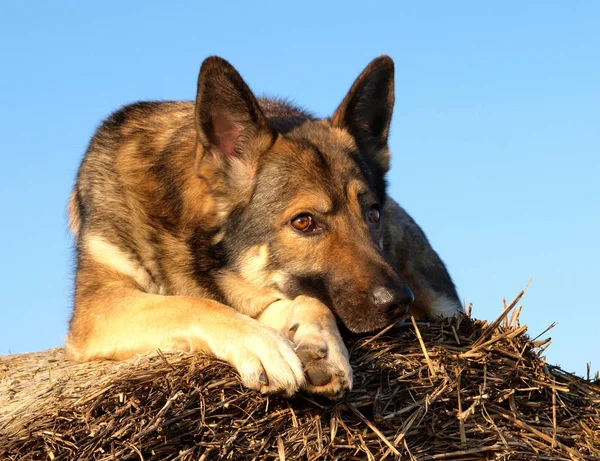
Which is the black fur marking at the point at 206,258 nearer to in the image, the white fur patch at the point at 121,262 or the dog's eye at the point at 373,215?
the white fur patch at the point at 121,262

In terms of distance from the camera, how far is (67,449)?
152 inches

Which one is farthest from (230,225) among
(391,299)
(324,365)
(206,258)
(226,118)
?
(324,365)

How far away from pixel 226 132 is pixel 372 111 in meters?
1.25

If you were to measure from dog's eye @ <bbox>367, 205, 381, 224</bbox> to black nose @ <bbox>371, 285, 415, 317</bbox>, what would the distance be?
0.84 m

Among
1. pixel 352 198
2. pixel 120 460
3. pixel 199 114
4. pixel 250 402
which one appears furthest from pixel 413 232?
pixel 120 460

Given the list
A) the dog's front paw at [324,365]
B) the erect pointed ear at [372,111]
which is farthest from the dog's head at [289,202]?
the dog's front paw at [324,365]

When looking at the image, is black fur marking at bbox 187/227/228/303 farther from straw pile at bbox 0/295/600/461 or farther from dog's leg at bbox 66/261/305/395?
straw pile at bbox 0/295/600/461

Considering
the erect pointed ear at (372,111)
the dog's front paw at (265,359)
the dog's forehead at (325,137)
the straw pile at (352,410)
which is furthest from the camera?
the erect pointed ear at (372,111)

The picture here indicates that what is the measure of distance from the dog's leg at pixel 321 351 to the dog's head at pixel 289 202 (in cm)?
32

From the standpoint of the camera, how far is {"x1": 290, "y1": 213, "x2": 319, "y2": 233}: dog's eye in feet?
15.9

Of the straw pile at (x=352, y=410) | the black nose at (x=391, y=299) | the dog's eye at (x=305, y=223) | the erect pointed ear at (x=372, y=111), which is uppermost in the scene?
the erect pointed ear at (x=372, y=111)

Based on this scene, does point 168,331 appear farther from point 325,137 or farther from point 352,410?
point 325,137

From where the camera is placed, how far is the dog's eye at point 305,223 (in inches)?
190

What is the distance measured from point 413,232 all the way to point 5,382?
11.9 feet
